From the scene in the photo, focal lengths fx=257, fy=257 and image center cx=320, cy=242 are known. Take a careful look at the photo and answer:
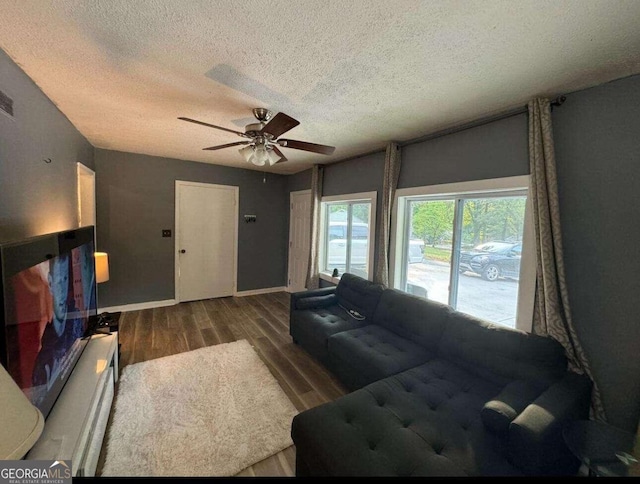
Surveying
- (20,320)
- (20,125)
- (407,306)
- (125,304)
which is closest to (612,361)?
(407,306)

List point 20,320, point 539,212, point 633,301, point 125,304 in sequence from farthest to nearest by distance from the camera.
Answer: point 125,304 → point 539,212 → point 633,301 → point 20,320

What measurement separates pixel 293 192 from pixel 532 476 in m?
4.69

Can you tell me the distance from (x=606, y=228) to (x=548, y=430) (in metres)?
1.31

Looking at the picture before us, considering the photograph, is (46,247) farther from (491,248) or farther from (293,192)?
(293,192)

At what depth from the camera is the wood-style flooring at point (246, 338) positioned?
7.20 feet

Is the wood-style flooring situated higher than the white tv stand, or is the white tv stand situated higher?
the white tv stand

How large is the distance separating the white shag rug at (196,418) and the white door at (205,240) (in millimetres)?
1993

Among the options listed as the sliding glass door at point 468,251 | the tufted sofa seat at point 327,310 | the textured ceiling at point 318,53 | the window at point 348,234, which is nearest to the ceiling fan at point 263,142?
the textured ceiling at point 318,53

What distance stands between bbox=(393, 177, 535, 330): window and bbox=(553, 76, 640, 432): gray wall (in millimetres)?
271

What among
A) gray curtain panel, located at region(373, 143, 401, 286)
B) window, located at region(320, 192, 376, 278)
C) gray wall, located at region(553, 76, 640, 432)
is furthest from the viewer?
window, located at region(320, 192, 376, 278)

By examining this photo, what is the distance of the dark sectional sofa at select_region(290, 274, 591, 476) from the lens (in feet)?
3.99

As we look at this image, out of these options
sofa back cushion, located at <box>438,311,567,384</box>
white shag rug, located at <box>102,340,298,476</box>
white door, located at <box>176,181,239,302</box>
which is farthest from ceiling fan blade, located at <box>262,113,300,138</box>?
white door, located at <box>176,181,239,302</box>

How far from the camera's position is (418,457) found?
121 centimetres

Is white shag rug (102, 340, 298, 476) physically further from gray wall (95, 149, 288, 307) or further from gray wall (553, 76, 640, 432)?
gray wall (553, 76, 640, 432)
